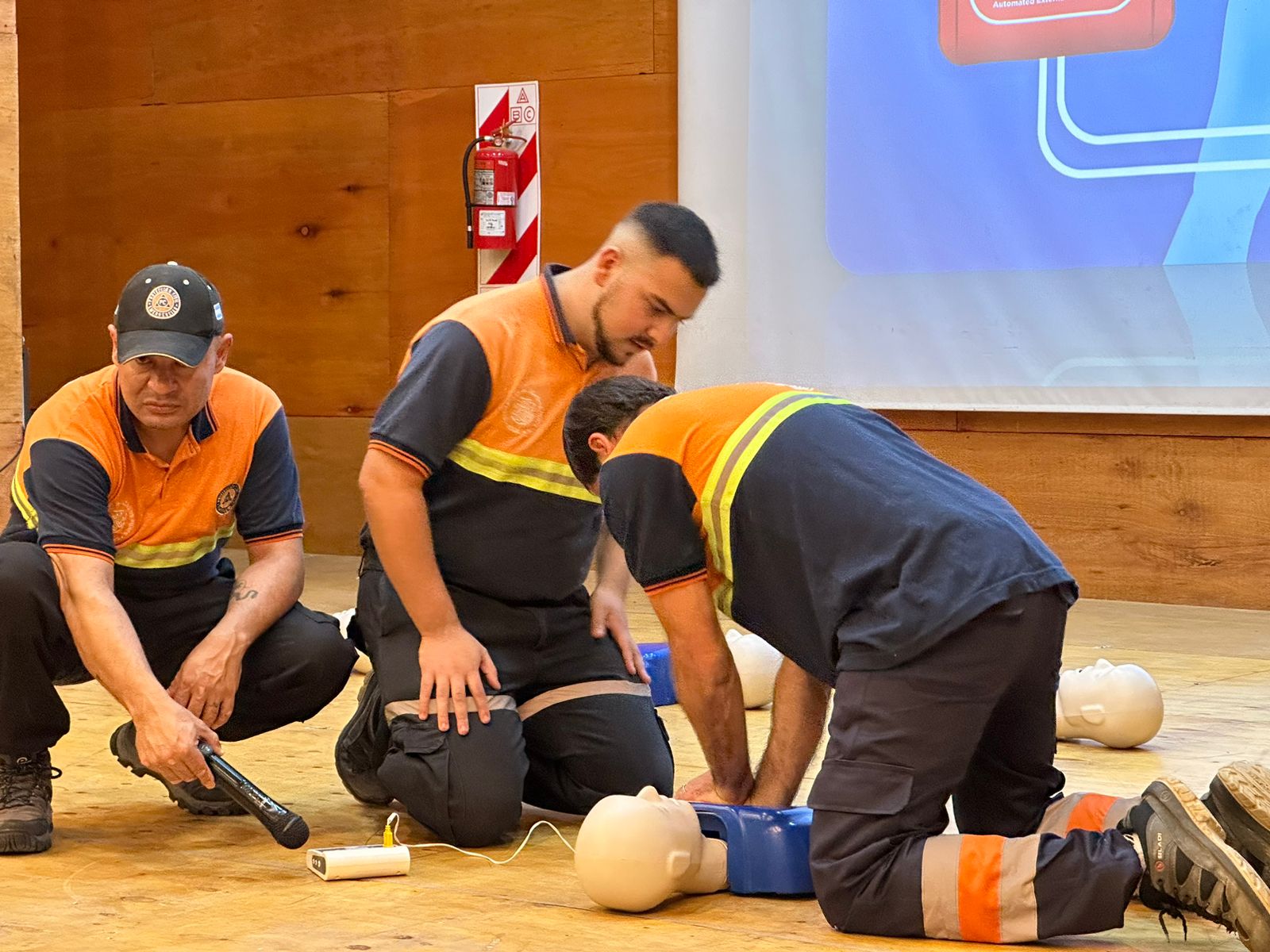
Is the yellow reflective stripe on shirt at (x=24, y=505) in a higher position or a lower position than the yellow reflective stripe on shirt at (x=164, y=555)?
higher

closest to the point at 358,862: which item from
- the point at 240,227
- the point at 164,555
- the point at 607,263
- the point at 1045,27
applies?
the point at 164,555

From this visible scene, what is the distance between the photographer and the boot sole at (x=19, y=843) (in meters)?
2.24

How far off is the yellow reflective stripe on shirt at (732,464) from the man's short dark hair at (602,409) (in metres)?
0.17

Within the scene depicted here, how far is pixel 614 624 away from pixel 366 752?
1.45 feet

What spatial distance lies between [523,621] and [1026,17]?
299 cm

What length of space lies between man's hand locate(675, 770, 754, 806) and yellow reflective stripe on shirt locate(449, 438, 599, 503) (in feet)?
1.54

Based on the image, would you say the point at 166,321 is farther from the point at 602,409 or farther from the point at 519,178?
the point at 519,178

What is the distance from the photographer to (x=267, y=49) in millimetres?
5984

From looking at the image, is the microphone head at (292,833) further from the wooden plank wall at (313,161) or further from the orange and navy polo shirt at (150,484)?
the wooden plank wall at (313,161)

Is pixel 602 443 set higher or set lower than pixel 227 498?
higher

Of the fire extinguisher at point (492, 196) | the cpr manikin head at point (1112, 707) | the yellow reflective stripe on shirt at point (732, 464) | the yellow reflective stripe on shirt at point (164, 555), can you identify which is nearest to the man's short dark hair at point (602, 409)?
the yellow reflective stripe on shirt at point (732, 464)

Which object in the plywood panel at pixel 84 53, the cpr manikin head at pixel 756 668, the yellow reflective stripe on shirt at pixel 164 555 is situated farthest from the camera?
the plywood panel at pixel 84 53

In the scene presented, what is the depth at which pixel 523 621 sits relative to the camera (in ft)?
8.27

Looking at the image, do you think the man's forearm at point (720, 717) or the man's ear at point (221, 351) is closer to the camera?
the man's forearm at point (720, 717)
